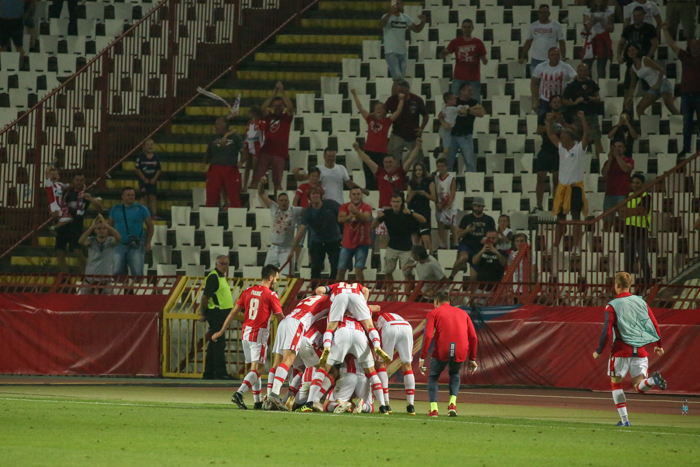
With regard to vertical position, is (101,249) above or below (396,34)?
below

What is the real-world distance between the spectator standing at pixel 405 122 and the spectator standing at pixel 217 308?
18.4 ft

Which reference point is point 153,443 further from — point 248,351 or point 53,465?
point 248,351

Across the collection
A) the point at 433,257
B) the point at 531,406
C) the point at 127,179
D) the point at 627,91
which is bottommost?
the point at 531,406

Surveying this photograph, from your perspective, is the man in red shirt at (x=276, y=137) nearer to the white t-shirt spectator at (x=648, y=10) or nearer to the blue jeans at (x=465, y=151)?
the blue jeans at (x=465, y=151)

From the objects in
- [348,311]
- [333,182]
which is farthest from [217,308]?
[348,311]

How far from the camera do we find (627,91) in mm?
26094

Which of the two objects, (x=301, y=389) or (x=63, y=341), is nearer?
(x=301, y=389)

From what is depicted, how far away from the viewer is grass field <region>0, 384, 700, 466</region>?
33.8 feet

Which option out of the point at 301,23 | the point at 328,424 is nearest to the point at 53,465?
the point at 328,424

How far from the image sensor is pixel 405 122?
24844 mm

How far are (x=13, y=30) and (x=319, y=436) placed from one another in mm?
20688

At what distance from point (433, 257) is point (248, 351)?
22.9ft

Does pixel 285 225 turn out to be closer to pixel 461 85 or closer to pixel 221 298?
pixel 221 298

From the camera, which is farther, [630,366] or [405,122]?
[405,122]
